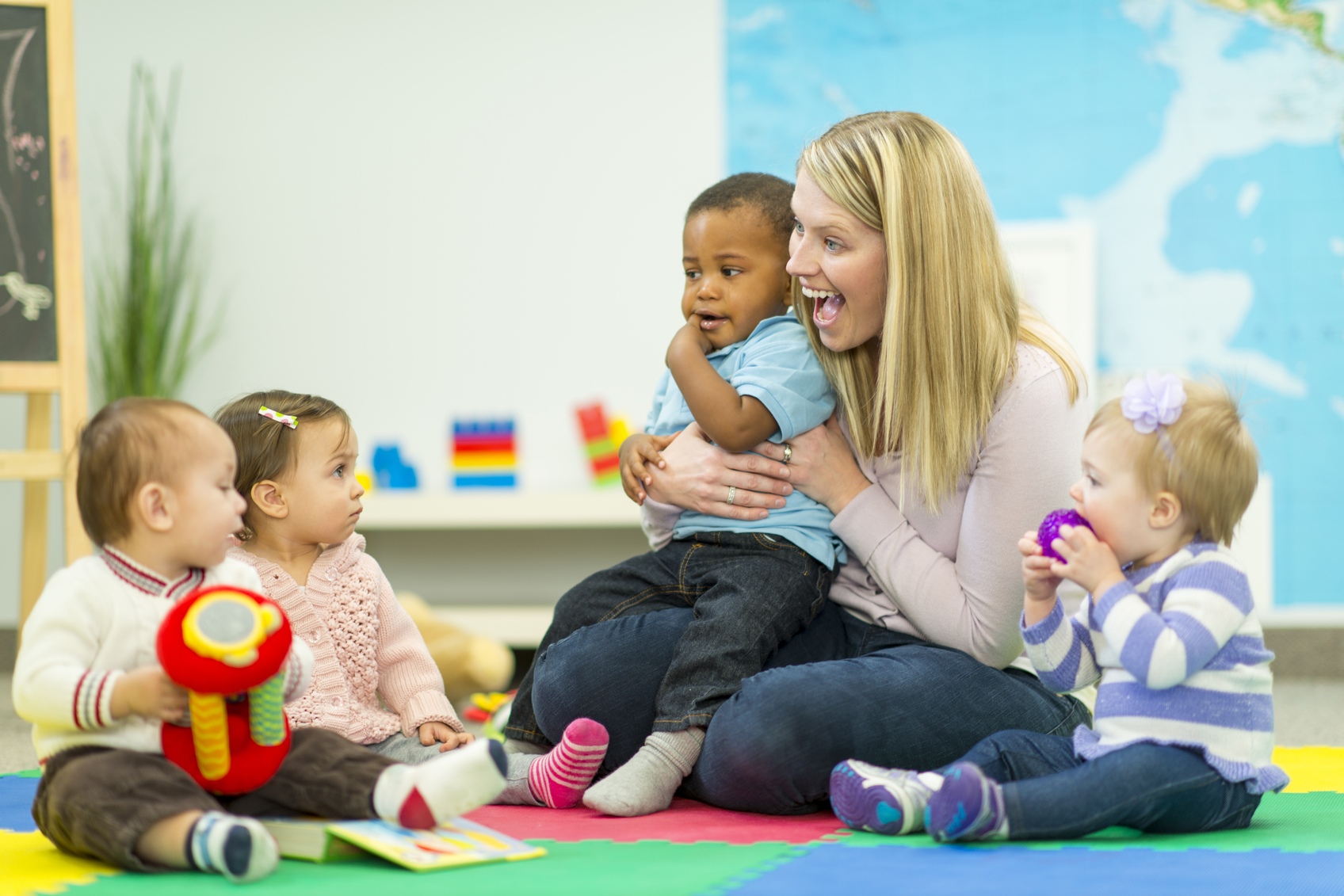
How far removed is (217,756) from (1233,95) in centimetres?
337

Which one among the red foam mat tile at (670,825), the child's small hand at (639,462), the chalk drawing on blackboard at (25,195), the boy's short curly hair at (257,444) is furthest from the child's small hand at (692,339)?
the chalk drawing on blackboard at (25,195)

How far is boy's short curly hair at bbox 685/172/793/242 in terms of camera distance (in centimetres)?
189

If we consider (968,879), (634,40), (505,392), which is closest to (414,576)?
(505,392)

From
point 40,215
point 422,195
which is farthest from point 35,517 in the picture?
point 422,195

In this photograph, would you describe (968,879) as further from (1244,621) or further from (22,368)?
(22,368)

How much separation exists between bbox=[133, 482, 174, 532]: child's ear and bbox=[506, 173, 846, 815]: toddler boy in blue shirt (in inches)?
23.5

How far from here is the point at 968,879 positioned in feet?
3.80

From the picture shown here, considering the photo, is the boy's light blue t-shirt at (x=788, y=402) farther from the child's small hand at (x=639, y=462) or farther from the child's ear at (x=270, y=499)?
the child's ear at (x=270, y=499)

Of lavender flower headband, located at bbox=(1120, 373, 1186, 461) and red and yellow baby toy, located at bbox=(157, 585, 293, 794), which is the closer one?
red and yellow baby toy, located at bbox=(157, 585, 293, 794)

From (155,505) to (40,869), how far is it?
0.38 metres

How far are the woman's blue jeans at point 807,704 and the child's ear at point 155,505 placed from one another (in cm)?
62

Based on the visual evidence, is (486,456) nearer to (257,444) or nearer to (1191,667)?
(257,444)

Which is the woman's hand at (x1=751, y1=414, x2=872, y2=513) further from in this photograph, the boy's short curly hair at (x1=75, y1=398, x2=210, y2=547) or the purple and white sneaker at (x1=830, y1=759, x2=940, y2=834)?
the boy's short curly hair at (x1=75, y1=398, x2=210, y2=547)

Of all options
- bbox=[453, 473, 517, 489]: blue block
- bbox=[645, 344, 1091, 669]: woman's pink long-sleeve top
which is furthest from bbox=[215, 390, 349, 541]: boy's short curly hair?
bbox=[453, 473, 517, 489]: blue block
